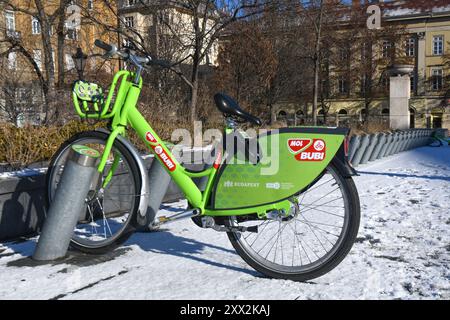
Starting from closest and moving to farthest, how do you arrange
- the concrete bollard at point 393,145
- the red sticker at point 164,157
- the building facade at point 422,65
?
the red sticker at point 164,157 < the concrete bollard at point 393,145 < the building facade at point 422,65

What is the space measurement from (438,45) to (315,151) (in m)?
57.9

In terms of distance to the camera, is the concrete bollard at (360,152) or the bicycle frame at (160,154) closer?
the bicycle frame at (160,154)

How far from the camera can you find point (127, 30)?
15812mm

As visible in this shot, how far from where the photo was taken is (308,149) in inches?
114

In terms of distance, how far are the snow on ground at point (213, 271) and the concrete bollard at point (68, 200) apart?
0.49 feet

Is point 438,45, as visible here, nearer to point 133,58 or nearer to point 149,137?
point 133,58

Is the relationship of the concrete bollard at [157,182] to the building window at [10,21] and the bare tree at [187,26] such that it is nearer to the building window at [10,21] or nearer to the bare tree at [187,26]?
the bare tree at [187,26]

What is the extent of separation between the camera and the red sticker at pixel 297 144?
2.90 metres

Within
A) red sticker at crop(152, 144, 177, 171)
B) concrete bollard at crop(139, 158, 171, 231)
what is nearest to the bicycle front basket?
red sticker at crop(152, 144, 177, 171)

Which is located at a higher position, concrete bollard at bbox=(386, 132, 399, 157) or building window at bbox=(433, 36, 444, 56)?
building window at bbox=(433, 36, 444, 56)

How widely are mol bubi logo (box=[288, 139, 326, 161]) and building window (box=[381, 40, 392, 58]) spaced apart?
52990mm

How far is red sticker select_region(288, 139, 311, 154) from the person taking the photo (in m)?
2.90

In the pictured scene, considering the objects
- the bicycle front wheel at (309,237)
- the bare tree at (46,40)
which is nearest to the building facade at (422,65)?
the bare tree at (46,40)

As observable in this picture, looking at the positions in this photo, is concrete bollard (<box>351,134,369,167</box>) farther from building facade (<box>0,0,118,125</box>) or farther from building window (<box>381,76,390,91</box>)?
building window (<box>381,76,390,91</box>)
